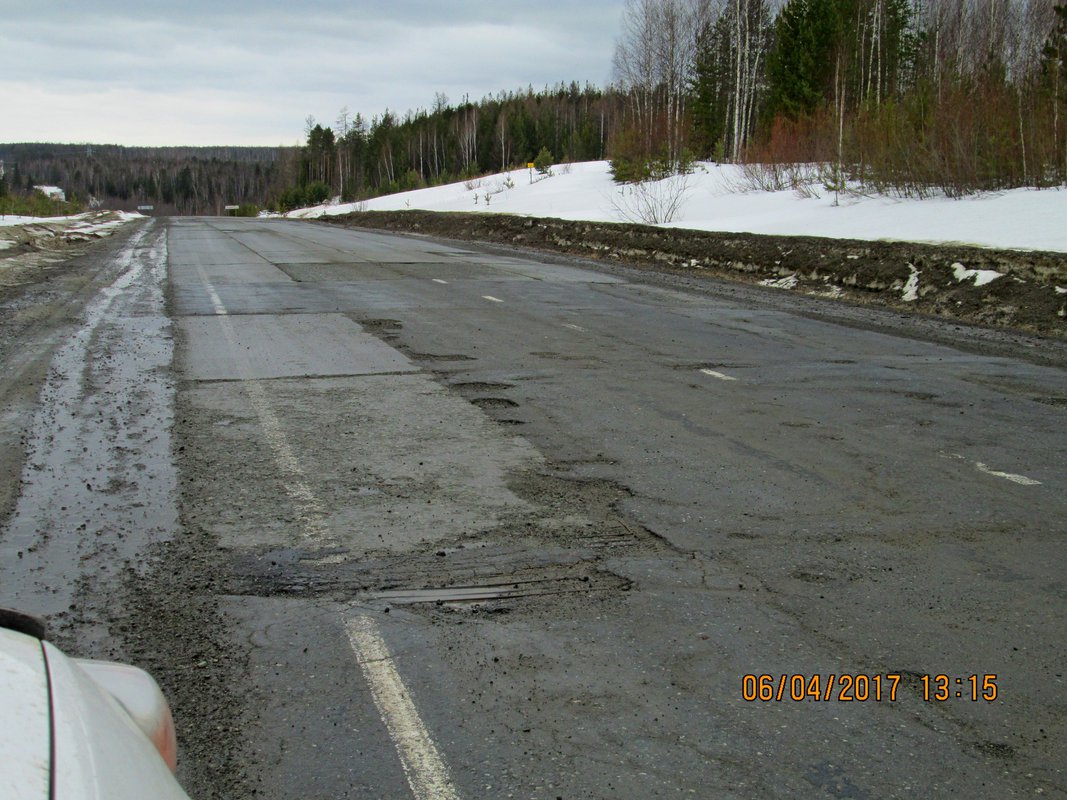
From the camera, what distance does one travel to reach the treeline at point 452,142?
114 m

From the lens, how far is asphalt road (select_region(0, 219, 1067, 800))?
→ 3227 mm

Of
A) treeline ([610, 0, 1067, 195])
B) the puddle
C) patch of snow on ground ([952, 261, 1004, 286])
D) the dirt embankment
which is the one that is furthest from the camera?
treeline ([610, 0, 1067, 195])

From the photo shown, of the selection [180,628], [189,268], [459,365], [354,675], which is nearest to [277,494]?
[180,628]

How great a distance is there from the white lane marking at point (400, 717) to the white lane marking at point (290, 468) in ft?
3.74

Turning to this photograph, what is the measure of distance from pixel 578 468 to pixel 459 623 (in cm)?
240

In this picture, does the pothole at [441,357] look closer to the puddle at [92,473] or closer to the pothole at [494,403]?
the pothole at [494,403]

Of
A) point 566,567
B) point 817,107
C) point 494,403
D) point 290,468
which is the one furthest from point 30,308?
point 817,107

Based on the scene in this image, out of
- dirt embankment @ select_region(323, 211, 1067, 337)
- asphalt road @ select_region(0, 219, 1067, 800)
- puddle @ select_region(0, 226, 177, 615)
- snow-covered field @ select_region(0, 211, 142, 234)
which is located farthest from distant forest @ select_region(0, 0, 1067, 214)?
snow-covered field @ select_region(0, 211, 142, 234)

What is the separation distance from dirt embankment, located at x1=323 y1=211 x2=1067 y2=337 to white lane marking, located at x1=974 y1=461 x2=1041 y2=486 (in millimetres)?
7549

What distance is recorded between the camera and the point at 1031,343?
12.0 meters

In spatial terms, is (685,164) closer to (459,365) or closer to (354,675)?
(459,365)

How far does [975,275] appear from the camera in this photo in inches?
606

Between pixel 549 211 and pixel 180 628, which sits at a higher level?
pixel 549 211

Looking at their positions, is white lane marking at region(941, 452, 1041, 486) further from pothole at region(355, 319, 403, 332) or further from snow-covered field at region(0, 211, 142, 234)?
snow-covered field at region(0, 211, 142, 234)
